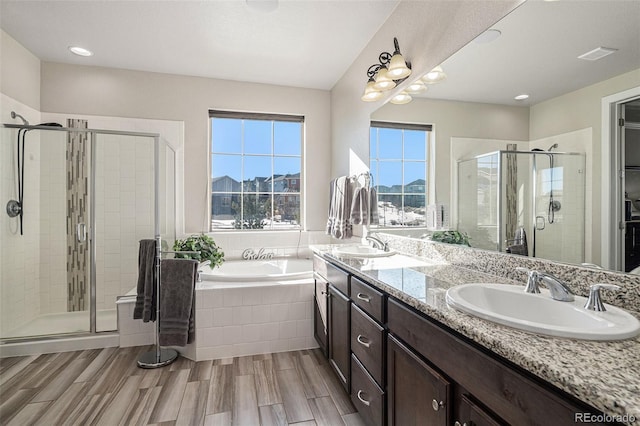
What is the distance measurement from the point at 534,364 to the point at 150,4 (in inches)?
111

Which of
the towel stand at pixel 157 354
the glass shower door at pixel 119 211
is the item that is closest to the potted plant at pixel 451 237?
the towel stand at pixel 157 354

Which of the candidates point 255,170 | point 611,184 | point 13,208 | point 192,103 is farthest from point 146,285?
point 611,184

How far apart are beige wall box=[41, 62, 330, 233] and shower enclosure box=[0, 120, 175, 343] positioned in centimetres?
55

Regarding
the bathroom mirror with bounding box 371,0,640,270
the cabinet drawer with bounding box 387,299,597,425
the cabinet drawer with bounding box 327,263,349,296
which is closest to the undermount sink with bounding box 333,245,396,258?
the cabinet drawer with bounding box 327,263,349,296

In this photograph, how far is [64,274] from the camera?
2738 mm

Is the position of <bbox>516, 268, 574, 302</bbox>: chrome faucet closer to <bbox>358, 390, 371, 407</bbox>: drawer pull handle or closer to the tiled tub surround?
<bbox>358, 390, 371, 407</bbox>: drawer pull handle

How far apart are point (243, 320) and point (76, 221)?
169 centimetres

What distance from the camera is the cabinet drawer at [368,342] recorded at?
1.41 m

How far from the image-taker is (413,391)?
114cm

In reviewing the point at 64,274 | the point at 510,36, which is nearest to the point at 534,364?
the point at 510,36

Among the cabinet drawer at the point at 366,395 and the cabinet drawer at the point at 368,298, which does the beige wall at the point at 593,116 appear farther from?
the cabinet drawer at the point at 366,395

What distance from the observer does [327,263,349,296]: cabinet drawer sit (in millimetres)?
1851

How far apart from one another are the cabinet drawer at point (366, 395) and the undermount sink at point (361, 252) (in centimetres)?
66

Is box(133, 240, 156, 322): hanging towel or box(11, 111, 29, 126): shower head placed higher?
box(11, 111, 29, 126): shower head
